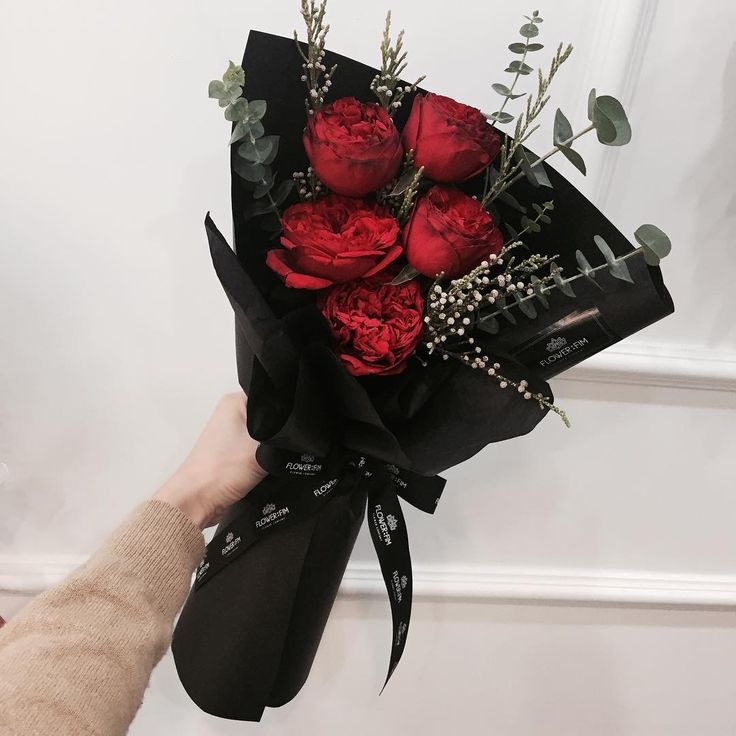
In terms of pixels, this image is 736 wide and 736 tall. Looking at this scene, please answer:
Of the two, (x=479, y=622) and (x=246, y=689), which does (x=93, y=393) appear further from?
(x=479, y=622)

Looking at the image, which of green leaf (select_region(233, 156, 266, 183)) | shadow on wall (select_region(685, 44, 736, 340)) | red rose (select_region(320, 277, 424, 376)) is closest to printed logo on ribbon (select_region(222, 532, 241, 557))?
red rose (select_region(320, 277, 424, 376))

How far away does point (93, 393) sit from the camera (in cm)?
93

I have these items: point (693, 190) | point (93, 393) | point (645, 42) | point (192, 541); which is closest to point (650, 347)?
point (693, 190)

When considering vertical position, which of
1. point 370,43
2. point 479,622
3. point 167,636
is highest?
point 370,43

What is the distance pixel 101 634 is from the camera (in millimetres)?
583

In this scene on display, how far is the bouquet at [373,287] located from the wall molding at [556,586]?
416 mm

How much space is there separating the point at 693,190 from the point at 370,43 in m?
0.48

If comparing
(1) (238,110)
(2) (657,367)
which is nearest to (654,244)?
(1) (238,110)

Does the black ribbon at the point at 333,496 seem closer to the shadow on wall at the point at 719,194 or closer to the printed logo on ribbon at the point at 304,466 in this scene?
the printed logo on ribbon at the point at 304,466

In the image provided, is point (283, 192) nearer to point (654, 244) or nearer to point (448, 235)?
point (448, 235)

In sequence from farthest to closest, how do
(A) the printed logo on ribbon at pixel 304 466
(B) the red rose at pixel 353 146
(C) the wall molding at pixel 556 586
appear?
(C) the wall molding at pixel 556 586 → (A) the printed logo on ribbon at pixel 304 466 → (B) the red rose at pixel 353 146

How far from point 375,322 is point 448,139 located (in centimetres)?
16

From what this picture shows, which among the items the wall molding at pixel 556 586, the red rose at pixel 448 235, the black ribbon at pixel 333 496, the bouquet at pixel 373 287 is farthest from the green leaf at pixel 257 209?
the wall molding at pixel 556 586

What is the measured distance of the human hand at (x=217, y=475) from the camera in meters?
0.72
